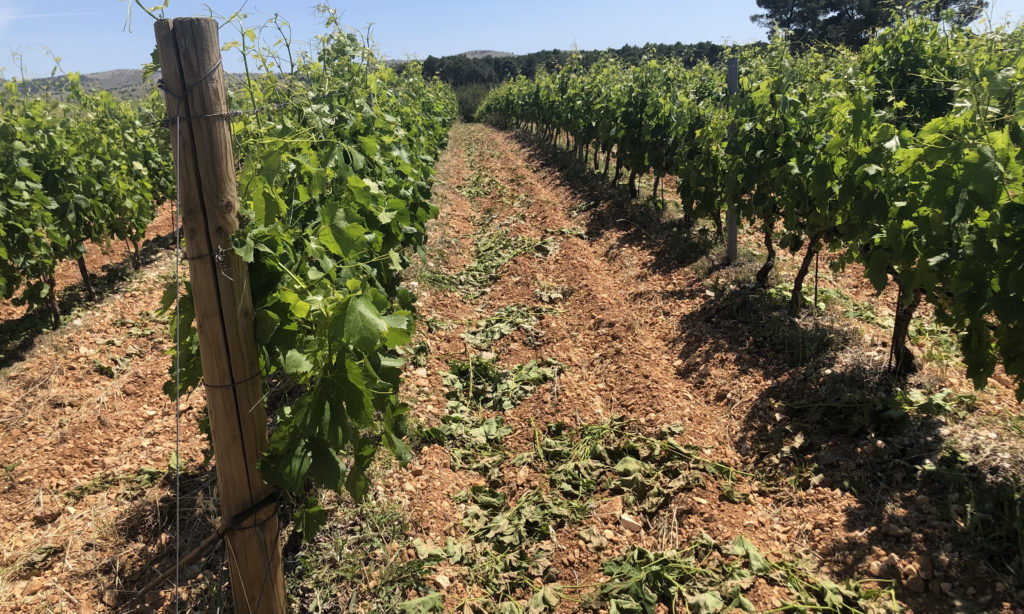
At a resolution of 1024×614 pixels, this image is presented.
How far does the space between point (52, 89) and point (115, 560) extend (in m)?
9.35

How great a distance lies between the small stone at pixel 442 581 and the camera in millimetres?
2988

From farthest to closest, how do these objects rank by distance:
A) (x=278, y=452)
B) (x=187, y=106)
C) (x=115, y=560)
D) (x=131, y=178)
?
1. (x=131, y=178)
2. (x=115, y=560)
3. (x=278, y=452)
4. (x=187, y=106)

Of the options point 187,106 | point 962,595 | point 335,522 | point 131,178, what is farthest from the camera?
point 131,178

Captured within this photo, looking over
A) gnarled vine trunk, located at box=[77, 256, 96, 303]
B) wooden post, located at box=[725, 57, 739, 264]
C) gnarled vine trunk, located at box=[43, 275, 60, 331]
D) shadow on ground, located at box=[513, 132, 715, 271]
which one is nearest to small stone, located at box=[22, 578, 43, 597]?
gnarled vine trunk, located at box=[43, 275, 60, 331]

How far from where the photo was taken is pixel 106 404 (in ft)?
15.3

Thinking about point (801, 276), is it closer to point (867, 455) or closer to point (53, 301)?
point (867, 455)

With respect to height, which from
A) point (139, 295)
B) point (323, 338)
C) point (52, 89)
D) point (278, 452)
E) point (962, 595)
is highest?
point (52, 89)

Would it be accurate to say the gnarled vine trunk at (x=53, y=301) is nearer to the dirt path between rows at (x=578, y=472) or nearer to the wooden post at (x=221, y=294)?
the dirt path between rows at (x=578, y=472)

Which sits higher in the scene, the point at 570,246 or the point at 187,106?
the point at 187,106

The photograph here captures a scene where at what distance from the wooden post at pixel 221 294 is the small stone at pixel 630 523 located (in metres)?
1.87

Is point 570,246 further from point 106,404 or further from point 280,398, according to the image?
point 106,404

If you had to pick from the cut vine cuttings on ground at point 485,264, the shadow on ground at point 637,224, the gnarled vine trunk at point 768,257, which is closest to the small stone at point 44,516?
the cut vine cuttings on ground at point 485,264

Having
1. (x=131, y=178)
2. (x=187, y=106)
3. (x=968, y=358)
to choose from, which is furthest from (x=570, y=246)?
(x=187, y=106)

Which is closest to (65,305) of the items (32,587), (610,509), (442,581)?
(32,587)
